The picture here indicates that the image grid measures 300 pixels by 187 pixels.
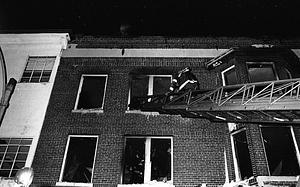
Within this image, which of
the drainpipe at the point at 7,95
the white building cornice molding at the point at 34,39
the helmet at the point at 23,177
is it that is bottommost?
the helmet at the point at 23,177

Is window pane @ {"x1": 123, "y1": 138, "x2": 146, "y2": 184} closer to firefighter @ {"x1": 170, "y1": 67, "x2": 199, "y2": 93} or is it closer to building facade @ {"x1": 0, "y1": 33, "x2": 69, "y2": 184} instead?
firefighter @ {"x1": 170, "y1": 67, "x2": 199, "y2": 93}

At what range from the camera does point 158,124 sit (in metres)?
10.6

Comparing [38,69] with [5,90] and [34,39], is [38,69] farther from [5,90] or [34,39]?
[5,90]

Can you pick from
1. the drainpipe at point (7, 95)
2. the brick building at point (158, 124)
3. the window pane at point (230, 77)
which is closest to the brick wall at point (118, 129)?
the brick building at point (158, 124)

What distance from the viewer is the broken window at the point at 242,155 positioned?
9.38m

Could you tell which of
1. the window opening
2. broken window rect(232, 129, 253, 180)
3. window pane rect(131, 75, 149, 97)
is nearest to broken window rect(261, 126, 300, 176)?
broken window rect(232, 129, 253, 180)

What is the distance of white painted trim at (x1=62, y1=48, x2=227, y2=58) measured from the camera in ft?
40.7

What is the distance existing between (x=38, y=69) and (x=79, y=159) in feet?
16.9

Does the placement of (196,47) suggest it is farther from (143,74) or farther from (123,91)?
(123,91)

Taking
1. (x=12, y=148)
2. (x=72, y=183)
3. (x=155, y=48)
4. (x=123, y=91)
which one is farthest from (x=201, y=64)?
(x=12, y=148)

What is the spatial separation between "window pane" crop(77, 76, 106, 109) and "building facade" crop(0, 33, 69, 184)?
58.0 inches

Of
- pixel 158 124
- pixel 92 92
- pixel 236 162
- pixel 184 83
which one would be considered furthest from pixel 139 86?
pixel 236 162

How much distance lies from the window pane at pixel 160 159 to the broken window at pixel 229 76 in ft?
12.9

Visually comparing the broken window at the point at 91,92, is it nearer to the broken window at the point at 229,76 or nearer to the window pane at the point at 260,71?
the broken window at the point at 229,76
